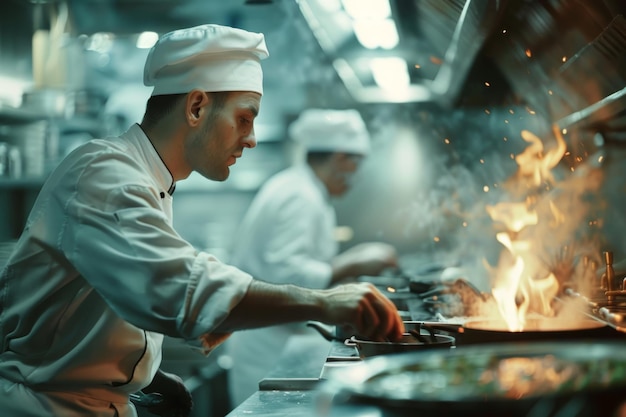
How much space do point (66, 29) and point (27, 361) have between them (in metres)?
3.49

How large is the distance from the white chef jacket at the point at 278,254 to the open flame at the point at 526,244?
100cm

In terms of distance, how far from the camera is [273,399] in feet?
6.31

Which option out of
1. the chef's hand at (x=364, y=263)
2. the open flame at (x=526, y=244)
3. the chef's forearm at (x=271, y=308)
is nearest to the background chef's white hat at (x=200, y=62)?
the chef's forearm at (x=271, y=308)

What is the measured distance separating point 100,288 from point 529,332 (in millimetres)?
875

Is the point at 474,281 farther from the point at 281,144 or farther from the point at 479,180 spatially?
the point at 281,144

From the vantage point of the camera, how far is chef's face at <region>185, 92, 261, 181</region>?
199cm

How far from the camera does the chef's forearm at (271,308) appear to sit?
4.99 ft

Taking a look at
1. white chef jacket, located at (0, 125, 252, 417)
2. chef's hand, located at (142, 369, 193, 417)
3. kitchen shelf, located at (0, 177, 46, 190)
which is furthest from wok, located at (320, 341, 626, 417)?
kitchen shelf, located at (0, 177, 46, 190)

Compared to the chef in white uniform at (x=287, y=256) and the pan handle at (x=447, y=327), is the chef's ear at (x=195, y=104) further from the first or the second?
the chef in white uniform at (x=287, y=256)

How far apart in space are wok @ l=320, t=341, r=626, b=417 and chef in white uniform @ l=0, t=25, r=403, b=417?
1.46ft

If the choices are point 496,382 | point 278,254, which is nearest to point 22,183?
point 278,254

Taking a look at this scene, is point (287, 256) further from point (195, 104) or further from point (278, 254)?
point (195, 104)

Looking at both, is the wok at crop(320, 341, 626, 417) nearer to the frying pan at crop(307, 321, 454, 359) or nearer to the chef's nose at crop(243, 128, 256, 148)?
the frying pan at crop(307, 321, 454, 359)

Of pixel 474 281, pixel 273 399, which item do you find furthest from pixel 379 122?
pixel 273 399
